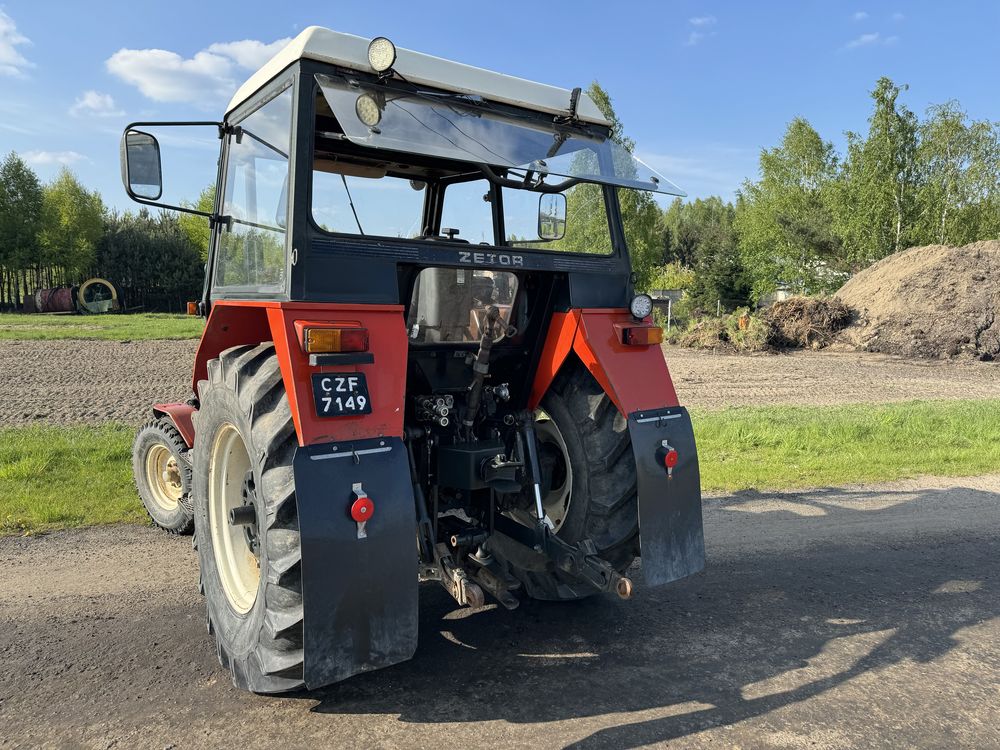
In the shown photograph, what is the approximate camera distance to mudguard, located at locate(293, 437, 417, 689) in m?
2.69

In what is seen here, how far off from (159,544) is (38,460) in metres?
2.48

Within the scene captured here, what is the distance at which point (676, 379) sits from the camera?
1507cm

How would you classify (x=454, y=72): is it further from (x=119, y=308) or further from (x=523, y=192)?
(x=119, y=308)

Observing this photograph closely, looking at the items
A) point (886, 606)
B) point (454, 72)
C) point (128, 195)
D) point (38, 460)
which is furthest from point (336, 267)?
point (38, 460)

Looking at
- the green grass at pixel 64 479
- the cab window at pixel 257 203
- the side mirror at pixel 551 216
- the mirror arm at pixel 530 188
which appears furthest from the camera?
the green grass at pixel 64 479

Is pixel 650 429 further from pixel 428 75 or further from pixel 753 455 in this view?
pixel 753 455

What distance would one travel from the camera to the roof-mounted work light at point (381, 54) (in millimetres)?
3004

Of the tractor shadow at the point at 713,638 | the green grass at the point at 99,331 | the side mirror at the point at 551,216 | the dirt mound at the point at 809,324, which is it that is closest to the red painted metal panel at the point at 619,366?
the side mirror at the point at 551,216

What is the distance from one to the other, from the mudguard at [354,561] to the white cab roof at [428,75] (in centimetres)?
161

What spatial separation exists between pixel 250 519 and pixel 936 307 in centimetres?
2078

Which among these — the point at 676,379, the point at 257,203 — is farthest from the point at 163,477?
the point at 676,379

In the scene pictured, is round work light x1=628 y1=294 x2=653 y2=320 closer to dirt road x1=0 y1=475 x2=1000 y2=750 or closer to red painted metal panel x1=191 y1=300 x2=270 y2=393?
dirt road x1=0 y1=475 x2=1000 y2=750

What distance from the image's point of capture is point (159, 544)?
4.91 metres

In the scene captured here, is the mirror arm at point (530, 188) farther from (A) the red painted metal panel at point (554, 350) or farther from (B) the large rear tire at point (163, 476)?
(B) the large rear tire at point (163, 476)
